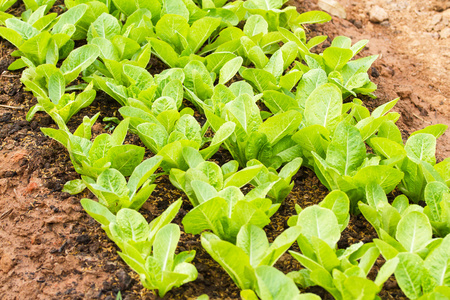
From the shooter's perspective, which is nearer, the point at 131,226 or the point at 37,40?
the point at 131,226

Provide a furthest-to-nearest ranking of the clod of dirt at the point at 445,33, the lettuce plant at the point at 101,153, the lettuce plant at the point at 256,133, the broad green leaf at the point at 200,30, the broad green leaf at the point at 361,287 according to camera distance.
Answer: the clod of dirt at the point at 445,33
the broad green leaf at the point at 200,30
the lettuce plant at the point at 256,133
the lettuce plant at the point at 101,153
the broad green leaf at the point at 361,287

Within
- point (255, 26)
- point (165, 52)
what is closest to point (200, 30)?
point (165, 52)

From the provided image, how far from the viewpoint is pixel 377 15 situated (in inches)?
152

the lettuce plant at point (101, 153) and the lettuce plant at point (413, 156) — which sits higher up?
the lettuce plant at point (413, 156)

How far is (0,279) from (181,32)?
65.4 inches

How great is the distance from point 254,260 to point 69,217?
810 millimetres

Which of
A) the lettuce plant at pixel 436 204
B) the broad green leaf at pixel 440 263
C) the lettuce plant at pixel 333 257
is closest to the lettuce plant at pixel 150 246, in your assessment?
the lettuce plant at pixel 333 257

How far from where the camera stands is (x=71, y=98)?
2.37m

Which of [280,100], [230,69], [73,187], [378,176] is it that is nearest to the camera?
[378,176]

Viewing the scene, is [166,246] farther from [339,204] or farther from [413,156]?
[413,156]

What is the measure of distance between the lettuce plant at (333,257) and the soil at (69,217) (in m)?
0.12

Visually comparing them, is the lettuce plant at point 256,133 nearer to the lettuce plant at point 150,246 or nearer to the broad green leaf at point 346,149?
the broad green leaf at point 346,149

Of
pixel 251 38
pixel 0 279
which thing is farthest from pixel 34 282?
pixel 251 38

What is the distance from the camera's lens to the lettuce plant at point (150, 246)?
159 cm
